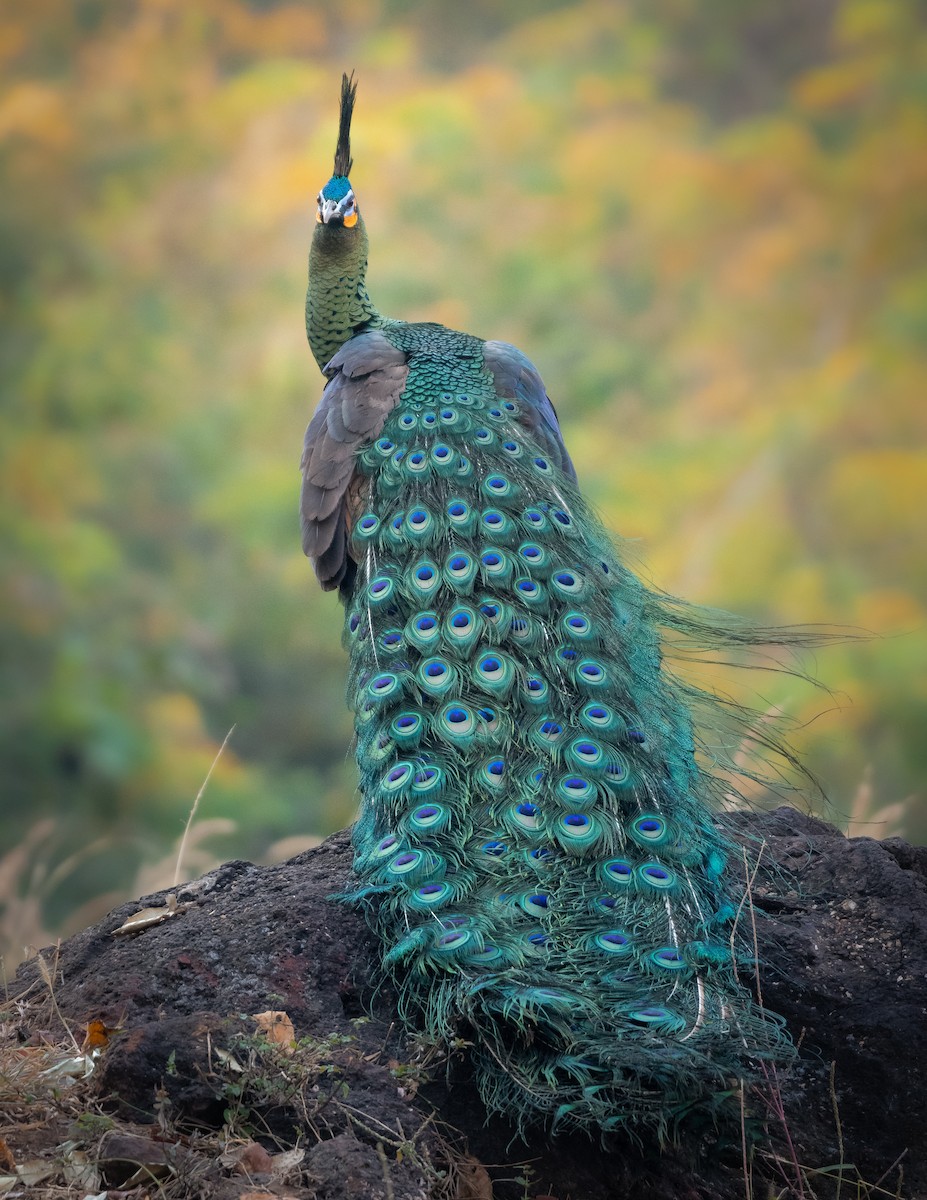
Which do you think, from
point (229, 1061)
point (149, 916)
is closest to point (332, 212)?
point (149, 916)

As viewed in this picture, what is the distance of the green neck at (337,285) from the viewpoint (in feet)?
13.5

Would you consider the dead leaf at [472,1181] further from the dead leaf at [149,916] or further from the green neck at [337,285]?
the green neck at [337,285]

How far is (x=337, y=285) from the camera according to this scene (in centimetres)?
412

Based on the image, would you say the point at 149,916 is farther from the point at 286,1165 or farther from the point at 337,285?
the point at 337,285

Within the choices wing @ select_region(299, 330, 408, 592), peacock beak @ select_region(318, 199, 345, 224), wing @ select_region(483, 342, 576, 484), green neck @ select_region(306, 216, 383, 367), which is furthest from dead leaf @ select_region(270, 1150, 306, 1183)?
peacock beak @ select_region(318, 199, 345, 224)

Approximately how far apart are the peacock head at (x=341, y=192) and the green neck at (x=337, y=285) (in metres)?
0.03

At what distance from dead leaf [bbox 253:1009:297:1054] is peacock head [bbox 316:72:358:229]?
279 cm

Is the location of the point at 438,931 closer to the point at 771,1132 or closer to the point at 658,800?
the point at 658,800

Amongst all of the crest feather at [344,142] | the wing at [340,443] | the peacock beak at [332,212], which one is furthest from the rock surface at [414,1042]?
the crest feather at [344,142]

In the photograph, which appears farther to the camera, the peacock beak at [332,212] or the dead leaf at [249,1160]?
the peacock beak at [332,212]

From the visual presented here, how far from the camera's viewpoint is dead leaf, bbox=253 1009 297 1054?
2193 mm

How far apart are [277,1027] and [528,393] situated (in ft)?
7.28

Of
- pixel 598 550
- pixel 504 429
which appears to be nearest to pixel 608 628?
pixel 598 550

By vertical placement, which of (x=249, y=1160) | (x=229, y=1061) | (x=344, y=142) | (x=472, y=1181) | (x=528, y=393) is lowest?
(x=472, y=1181)
